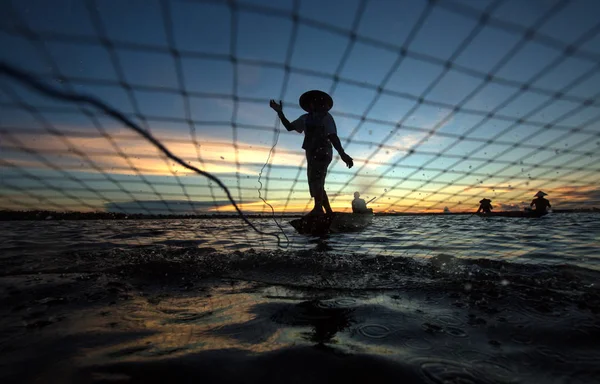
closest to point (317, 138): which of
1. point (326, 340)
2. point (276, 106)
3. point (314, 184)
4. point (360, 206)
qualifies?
point (314, 184)

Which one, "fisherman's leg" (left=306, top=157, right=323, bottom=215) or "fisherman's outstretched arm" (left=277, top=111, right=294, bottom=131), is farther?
"fisherman's leg" (left=306, top=157, right=323, bottom=215)

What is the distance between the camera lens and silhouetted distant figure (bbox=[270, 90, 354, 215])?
5.27m

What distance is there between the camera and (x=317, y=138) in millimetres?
5266

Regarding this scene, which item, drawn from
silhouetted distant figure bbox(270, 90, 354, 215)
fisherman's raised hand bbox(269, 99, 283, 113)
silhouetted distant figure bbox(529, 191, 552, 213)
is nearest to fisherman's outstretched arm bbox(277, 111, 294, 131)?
silhouetted distant figure bbox(270, 90, 354, 215)

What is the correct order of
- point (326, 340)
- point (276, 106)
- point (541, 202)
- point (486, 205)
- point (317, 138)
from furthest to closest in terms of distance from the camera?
1. point (486, 205)
2. point (541, 202)
3. point (317, 138)
4. point (276, 106)
5. point (326, 340)

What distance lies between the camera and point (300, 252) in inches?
140

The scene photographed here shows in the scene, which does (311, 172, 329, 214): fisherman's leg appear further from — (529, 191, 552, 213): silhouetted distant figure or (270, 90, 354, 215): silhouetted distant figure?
(529, 191, 552, 213): silhouetted distant figure

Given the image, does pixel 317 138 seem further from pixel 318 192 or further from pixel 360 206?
pixel 360 206

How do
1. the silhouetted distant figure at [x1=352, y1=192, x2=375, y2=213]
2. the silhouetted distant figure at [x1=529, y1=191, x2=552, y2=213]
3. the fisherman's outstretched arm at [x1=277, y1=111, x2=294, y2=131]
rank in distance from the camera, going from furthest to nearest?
the silhouetted distant figure at [x1=529, y1=191, x2=552, y2=213] < the silhouetted distant figure at [x1=352, y1=192, x2=375, y2=213] < the fisherman's outstretched arm at [x1=277, y1=111, x2=294, y2=131]

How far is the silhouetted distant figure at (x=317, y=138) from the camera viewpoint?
5.27 m

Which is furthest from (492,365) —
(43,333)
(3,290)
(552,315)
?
(3,290)

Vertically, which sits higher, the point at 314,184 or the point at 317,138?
the point at 317,138

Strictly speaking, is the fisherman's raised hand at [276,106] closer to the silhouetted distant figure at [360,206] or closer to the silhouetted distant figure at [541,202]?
the silhouetted distant figure at [360,206]

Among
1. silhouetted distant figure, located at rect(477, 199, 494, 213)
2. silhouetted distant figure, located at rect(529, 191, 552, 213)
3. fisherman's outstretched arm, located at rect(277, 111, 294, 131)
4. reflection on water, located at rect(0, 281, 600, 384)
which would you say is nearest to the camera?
reflection on water, located at rect(0, 281, 600, 384)
